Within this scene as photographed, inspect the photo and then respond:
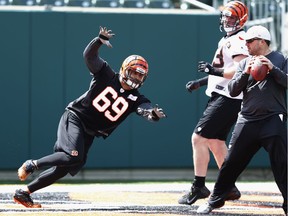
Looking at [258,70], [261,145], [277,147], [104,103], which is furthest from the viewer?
[104,103]

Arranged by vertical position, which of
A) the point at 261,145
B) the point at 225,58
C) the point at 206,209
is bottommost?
the point at 206,209

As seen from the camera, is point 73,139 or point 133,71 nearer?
point 73,139

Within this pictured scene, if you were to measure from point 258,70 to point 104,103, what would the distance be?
71.8 inches

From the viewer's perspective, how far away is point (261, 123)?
6.97 metres

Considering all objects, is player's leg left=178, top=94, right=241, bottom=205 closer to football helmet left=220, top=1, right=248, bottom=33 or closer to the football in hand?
football helmet left=220, top=1, right=248, bottom=33

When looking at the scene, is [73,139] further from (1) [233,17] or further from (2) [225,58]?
(1) [233,17]

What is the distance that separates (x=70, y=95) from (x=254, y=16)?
394 centimetres

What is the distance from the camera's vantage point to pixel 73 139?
25.2 feet

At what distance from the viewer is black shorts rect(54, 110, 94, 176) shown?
7613mm

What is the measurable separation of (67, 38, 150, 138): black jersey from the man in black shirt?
1.22 m

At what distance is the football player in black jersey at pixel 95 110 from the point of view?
7.63m

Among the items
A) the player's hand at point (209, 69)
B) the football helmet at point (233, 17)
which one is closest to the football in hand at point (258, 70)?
the player's hand at point (209, 69)

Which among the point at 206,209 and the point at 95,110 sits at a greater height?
the point at 95,110

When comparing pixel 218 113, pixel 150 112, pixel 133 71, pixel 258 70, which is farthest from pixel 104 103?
pixel 258 70
